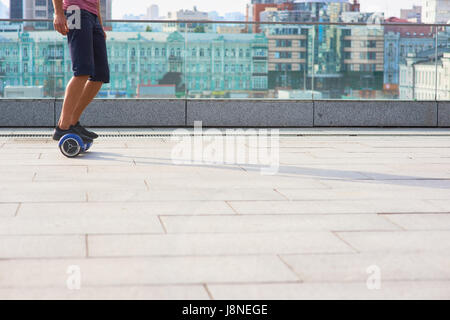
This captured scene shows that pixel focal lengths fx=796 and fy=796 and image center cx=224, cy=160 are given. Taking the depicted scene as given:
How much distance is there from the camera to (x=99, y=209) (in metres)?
4.23

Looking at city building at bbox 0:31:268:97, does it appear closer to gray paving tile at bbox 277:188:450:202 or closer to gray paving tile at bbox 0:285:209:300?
gray paving tile at bbox 277:188:450:202

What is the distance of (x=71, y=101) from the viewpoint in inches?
257

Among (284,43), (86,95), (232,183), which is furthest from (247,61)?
(232,183)

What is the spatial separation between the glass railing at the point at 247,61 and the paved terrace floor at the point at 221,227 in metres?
2.79

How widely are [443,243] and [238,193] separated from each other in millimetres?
1587

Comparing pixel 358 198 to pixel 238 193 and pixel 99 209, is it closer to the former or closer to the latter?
pixel 238 193

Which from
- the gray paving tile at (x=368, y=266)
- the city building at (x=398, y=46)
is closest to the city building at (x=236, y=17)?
the city building at (x=398, y=46)

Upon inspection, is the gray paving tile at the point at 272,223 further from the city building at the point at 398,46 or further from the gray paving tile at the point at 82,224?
the city building at the point at 398,46

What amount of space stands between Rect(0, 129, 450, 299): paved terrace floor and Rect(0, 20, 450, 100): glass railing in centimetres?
279

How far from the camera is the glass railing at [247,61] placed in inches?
367

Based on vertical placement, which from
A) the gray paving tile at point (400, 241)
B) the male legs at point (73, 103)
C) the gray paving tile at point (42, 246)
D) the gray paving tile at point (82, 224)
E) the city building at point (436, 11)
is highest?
the city building at point (436, 11)

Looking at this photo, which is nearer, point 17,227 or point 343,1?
point 17,227

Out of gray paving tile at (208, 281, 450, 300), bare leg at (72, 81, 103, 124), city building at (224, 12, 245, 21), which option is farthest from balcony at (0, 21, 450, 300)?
city building at (224, 12, 245, 21)
